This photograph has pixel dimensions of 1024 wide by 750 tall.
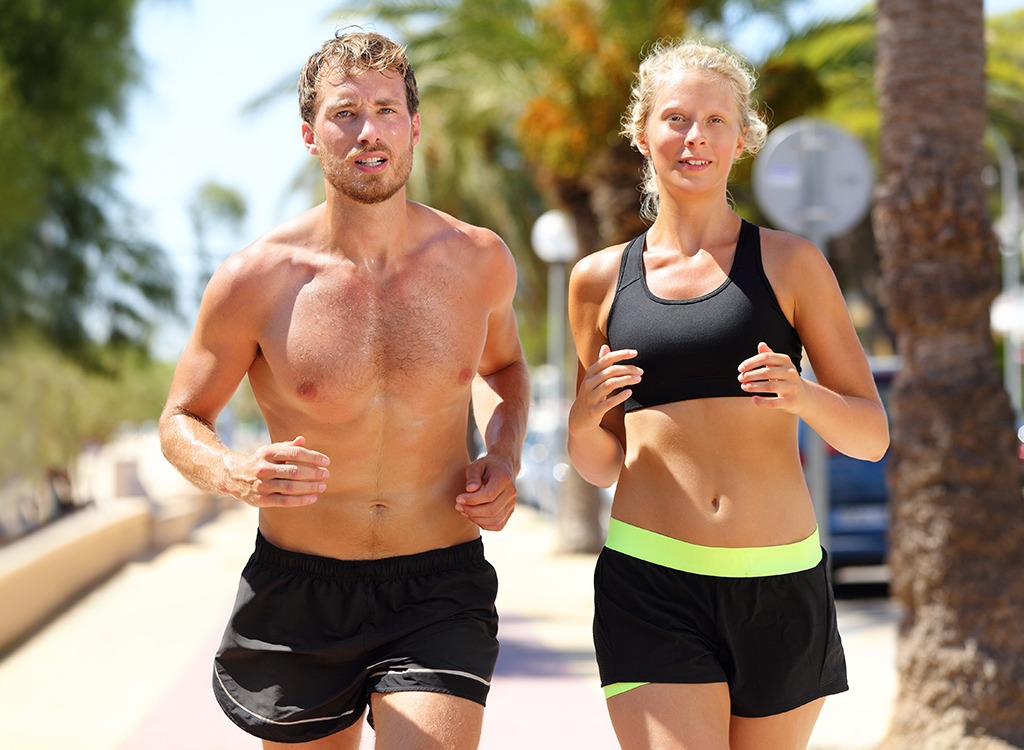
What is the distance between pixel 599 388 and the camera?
3.25 metres

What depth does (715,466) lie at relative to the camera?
3.33 metres

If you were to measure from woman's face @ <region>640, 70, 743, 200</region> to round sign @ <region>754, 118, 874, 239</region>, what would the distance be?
4.38m

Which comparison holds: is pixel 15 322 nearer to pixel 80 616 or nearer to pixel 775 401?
pixel 80 616

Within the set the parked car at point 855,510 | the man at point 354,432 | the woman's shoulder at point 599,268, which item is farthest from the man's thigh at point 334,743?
the parked car at point 855,510

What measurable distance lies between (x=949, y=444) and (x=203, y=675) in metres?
5.06

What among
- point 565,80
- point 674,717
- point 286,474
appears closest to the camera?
point 286,474

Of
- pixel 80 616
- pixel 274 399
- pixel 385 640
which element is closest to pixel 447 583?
pixel 385 640

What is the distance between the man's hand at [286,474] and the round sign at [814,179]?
5.15 m

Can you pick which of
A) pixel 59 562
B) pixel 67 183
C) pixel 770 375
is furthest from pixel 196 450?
pixel 67 183

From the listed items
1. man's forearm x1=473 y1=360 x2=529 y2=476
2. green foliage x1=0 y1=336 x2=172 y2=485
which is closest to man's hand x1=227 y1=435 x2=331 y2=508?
man's forearm x1=473 y1=360 x2=529 y2=476

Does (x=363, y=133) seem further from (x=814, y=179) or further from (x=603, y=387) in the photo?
(x=814, y=179)

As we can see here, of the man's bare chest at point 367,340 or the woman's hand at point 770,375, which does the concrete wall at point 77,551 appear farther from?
the woman's hand at point 770,375

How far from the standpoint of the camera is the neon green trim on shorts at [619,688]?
10.8ft

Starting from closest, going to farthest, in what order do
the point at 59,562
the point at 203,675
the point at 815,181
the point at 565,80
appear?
1. the point at 815,181
2. the point at 203,675
3. the point at 565,80
4. the point at 59,562
